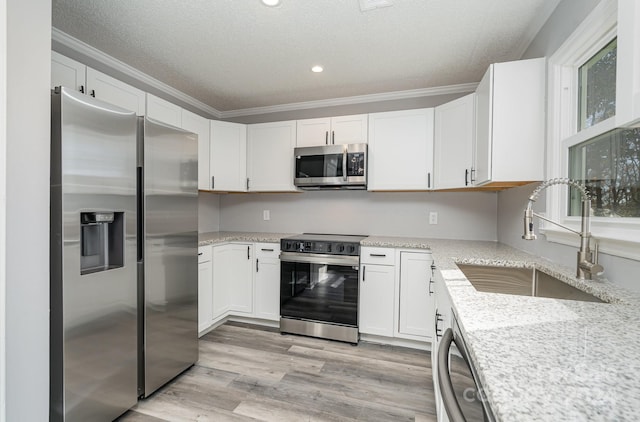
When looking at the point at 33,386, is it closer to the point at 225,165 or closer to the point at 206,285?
the point at 206,285

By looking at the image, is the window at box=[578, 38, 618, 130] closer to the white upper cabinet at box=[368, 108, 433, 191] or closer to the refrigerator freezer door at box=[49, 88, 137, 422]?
the white upper cabinet at box=[368, 108, 433, 191]

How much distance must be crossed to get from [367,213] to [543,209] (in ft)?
5.40

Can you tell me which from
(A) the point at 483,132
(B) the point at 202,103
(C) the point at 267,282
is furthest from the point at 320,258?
(B) the point at 202,103

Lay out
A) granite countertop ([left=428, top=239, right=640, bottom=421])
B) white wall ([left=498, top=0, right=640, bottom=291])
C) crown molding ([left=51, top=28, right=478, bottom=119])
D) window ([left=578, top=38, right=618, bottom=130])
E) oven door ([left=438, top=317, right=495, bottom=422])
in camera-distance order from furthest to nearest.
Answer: crown molding ([left=51, top=28, right=478, bottom=119]) → window ([left=578, top=38, right=618, bottom=130]) → white wall ([left=498, top=0, right=640, bottom=291]) → oven door ([left=438, top=317, right=495, bottom=422]) → granite countertop ([left=428, top=239, right=640, bottom=421])

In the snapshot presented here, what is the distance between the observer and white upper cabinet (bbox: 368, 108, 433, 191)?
9.00 ft

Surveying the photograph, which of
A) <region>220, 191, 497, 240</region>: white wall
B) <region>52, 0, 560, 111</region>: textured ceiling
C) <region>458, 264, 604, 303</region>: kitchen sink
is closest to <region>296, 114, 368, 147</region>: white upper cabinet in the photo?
<region>52, 0, 560, 111</region>: textured ceiling

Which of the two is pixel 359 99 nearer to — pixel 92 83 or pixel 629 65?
pixel 92 83

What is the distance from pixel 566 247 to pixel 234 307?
2.77 metres

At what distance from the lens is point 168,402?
1827 mm

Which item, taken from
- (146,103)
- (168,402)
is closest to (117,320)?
(168,402)

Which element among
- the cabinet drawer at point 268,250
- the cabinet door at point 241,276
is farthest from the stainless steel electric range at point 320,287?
the cabinet door at point 241,276

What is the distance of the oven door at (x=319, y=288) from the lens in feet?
8.71

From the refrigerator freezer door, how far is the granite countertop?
1678 millimetres

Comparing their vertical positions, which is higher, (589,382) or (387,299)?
(589,382)
